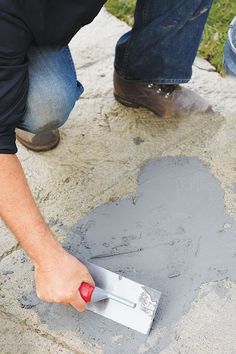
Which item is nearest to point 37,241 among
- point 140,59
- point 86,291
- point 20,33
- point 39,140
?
point 86,291

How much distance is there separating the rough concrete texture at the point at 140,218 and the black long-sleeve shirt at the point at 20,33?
575mm

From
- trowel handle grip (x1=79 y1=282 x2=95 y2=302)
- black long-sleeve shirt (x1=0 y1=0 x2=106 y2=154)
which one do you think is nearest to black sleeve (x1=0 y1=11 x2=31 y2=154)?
black long-sleeve shirt (x1=0 y1=0 x2=106 y2=154)

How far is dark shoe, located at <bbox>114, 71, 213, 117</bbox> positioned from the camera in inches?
96.8

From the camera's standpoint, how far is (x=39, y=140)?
2.29 m

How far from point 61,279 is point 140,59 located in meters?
1.14

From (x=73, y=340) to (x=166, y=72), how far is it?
1216mm

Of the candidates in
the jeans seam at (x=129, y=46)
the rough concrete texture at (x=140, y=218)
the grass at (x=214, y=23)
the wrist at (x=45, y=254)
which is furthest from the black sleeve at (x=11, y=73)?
the grass at (x=214, y=23)

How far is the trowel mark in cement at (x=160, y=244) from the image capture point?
179 centimetres

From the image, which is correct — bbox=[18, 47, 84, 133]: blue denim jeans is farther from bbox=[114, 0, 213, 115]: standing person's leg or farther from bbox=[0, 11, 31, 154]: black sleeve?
bbox=[114, 0, 213, 115]: standing person's leg

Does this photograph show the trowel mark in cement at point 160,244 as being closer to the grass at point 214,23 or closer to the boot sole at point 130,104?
the boot sole at point 130,104

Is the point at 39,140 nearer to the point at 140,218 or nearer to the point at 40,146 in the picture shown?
the point at 40,146

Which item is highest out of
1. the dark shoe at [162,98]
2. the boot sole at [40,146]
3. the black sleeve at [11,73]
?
the black sleeve at [11,73]

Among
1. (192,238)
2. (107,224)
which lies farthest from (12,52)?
(192,238)

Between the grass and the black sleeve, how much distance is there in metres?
1.42
